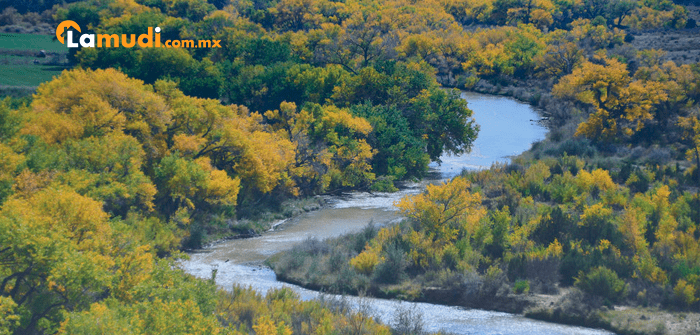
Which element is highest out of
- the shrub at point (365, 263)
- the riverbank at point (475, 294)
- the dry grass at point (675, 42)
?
the dry grass at point (675, 42)

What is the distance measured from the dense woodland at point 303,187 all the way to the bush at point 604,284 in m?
0.09

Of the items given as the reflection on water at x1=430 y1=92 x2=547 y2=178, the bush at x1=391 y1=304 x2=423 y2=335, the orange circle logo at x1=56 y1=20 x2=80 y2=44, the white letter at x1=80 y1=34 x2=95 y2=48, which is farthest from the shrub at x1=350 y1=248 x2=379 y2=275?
the orange circle logo at x1=56 y1=20 x2=80 y2=44

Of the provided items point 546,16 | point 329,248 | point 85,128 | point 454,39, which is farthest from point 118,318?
point 546,16

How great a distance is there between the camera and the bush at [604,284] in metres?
26.1

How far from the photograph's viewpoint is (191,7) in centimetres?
10606

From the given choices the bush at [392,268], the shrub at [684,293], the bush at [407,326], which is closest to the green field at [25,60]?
the bush at [392,268]

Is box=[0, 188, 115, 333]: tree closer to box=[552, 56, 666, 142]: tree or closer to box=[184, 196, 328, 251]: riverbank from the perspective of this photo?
box=[184, 196, 328, 251]: riverbank

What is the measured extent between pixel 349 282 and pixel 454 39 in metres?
68.7

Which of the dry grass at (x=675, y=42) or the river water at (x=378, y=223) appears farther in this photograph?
the dry grass at (x=675, y=42)

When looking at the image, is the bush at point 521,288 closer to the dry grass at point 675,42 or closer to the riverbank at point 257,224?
the riverbank at point 257,224

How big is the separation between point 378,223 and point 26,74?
205 ft

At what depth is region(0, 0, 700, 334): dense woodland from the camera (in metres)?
18.8

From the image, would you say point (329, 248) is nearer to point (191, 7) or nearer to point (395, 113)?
point (395, 113)

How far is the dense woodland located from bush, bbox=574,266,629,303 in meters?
0.09
